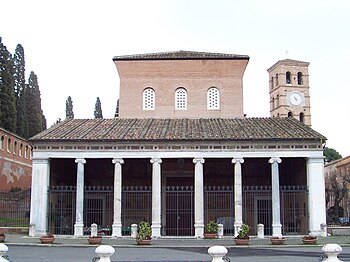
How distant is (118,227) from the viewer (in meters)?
24.8

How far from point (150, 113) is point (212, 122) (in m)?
4.79

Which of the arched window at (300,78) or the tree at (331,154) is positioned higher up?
the arched window at (300,78)

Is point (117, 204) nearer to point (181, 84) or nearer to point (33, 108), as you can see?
point (181, 84)

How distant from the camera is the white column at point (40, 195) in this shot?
81.7 ft

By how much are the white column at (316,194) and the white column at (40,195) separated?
12.7m

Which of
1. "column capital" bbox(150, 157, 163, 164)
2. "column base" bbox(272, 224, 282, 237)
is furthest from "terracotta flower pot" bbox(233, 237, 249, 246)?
"column capital" bbox(150, 157, 163, 164)

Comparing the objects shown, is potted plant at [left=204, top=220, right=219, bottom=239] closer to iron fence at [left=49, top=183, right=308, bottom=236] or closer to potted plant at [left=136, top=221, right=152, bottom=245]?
iron fence at [left=49, top=183, right=308, bottom=236]

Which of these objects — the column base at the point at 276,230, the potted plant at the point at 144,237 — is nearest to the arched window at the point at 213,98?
the column base at the point at 276,230

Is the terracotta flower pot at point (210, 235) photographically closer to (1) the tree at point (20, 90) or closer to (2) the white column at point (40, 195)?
(2) the white column at point (40, 195)

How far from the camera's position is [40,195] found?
992 inches

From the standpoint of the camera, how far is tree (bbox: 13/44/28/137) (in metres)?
50.0

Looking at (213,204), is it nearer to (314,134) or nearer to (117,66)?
(314,134)

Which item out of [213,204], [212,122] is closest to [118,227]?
[213,204]

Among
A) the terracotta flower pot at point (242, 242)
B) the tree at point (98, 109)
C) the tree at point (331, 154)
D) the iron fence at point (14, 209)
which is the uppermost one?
the tree at point (98, 109)
